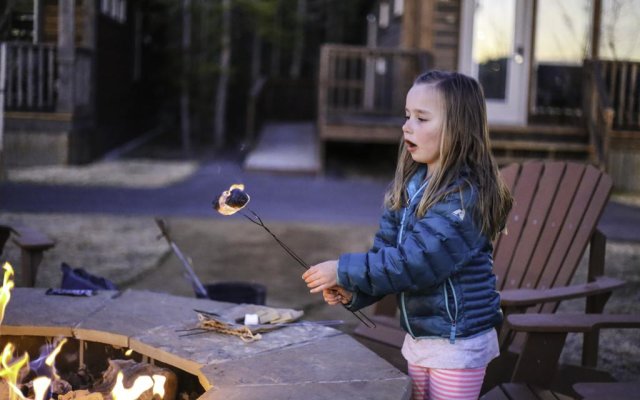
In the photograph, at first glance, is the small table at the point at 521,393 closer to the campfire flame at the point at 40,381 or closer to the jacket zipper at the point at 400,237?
the jacket zipper at the point at 400,237

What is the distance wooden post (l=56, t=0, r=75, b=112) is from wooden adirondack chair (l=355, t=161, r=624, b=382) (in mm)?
10208

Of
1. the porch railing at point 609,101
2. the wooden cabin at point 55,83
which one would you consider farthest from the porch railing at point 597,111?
the wooden cabin at point 55,83

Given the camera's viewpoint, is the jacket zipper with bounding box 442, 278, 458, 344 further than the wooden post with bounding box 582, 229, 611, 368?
No

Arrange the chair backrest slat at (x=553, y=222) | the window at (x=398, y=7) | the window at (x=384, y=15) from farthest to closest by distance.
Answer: the window at (x=384, y=15) → the window at (x=398, y=7) → the chair backrest slat at (x=553, y=222)

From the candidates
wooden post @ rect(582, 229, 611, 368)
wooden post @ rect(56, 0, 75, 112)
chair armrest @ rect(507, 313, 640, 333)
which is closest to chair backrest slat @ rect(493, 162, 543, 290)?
wooden post @ rect(582, 229, 611, 368)

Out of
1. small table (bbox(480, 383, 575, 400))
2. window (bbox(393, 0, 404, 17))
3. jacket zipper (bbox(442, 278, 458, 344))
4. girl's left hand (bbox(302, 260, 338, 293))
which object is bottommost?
small table (bbox(480, 383, 575, 400))

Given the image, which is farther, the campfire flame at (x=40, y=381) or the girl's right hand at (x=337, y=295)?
the girl's right hand at (x=337, y=295)

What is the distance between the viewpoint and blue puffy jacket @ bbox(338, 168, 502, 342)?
245 centimetres

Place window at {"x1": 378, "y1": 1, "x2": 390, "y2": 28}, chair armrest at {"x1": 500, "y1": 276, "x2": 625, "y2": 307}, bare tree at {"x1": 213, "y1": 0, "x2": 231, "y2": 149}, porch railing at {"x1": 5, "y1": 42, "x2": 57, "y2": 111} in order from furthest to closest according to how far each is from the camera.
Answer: bare tree at {"x1": 213, "y1": 0, "x2": 231, "y2": 149}, window at {"x1": 378, "y1": 1, "x2": 390, "y2": 28}, porch railing at {"x1": 5, "y1": 42, "x2": 57, "y2": 111}, chair armrest at {"x1": 500, "y1": 276, "x2": 625, "y2": 307}

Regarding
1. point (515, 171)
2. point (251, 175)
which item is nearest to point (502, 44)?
point (251, 175)

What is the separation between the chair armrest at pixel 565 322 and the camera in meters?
2.87

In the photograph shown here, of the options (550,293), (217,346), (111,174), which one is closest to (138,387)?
(217,346)

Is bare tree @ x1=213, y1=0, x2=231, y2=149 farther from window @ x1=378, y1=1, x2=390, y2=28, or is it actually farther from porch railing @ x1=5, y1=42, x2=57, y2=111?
porch railing @ x1=5, y1=42, x2=57, y2=111

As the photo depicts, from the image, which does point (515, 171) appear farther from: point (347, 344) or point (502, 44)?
point (502, 44)
